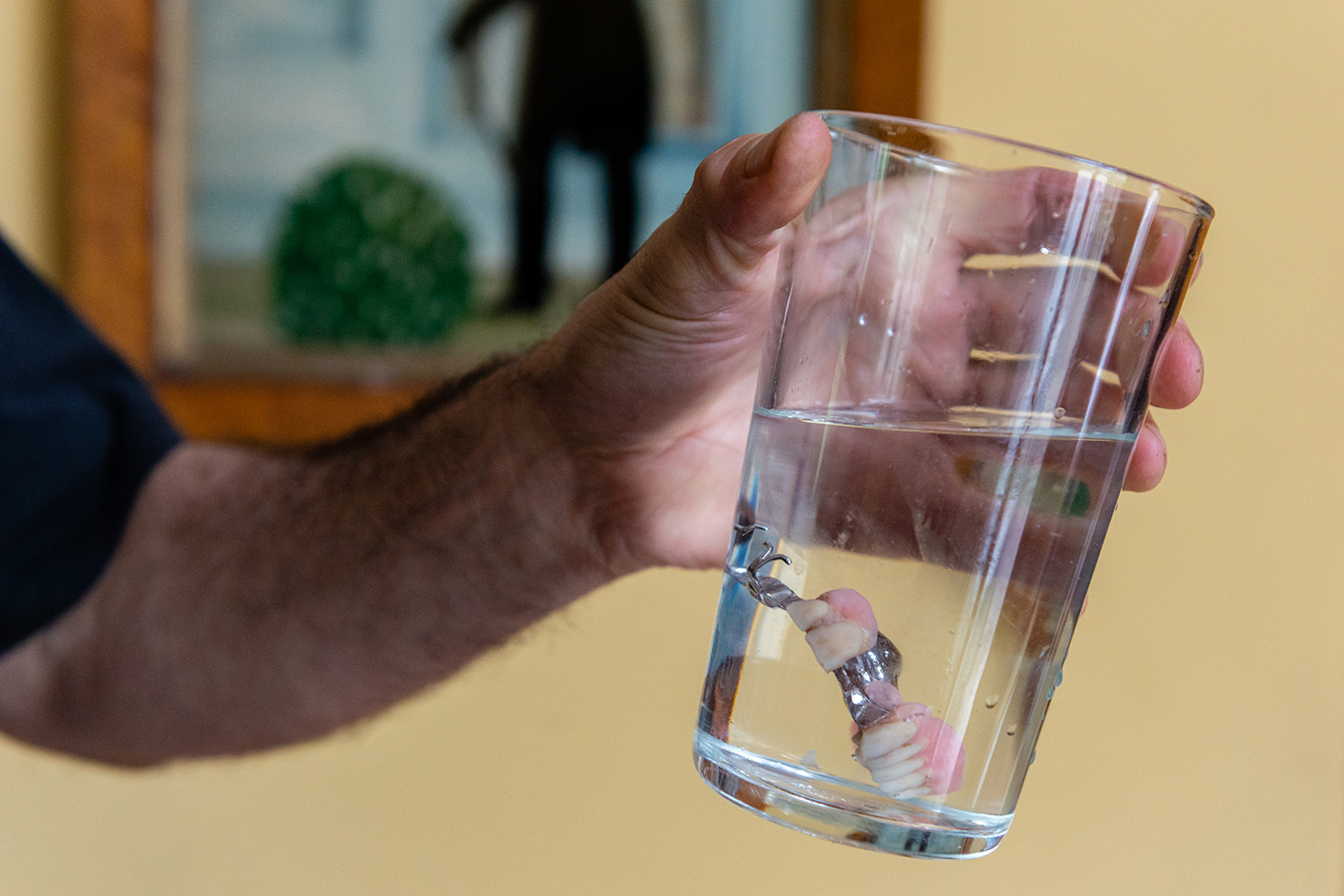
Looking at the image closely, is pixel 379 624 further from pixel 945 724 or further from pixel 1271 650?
pixel 1271 650

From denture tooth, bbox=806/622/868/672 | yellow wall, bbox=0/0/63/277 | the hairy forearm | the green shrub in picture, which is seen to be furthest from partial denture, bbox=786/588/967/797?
yellow wall, bbox=0/0/63/277

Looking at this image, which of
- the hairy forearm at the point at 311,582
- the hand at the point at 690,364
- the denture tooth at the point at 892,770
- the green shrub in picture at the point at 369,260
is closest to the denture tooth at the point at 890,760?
the denture tooth at the point at 892,770

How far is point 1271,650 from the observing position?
1.06 m

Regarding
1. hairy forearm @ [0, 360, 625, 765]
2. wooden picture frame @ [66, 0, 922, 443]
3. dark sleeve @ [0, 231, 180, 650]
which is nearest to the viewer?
hairy forearm @ [0, 360, 625, 765]

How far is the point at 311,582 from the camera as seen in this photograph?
0.70 metres

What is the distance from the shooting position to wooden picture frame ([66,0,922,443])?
3.17 ft

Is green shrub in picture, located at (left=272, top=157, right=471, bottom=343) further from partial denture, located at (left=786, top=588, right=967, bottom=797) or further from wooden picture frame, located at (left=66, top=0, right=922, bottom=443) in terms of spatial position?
partial denture, located at (left=786, top=588, right=967, bottom=797)

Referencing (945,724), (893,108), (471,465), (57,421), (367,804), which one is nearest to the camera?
(945,724)

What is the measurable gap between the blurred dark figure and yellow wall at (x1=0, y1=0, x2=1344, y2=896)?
0.96 ft

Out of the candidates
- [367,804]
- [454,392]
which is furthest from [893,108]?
[367,804]

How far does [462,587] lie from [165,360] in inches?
20.7

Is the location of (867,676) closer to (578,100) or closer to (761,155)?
(761,155)

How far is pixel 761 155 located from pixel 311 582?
0.50 meters

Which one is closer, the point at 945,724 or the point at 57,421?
the point at 945,724
